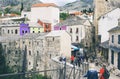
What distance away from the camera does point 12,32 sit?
79750 millimetres

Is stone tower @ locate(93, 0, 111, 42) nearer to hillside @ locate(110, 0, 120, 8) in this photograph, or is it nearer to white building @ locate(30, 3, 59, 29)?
hillside @ locate(110, 0, 120, 8)

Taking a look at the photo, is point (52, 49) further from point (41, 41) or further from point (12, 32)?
point (12, 32)

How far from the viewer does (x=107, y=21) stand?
56.3 m

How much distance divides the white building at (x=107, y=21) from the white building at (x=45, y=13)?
33.4m

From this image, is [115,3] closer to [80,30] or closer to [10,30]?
[80,30]

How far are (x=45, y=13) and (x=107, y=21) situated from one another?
37.4 meters

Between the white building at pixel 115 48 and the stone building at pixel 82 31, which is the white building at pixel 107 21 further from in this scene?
the white building at pixel 115 48

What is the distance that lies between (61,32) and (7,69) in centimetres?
1306

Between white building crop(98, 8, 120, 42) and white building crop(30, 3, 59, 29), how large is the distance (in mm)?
33404

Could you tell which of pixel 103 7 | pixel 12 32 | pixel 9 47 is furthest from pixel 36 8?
pixel 103 7

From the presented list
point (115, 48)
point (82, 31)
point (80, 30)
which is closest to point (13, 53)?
point (80, 30)

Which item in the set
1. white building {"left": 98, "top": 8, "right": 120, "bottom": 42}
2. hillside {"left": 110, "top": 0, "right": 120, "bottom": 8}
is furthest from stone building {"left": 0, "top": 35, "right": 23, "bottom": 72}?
hillside {"left": 110, "top": 0, "right": 120, "bottom": 8}

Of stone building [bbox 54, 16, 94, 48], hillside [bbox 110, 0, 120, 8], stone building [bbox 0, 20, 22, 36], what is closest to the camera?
hillside [bbox 110, 0, 120, 8]

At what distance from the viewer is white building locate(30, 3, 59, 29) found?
90.7m
